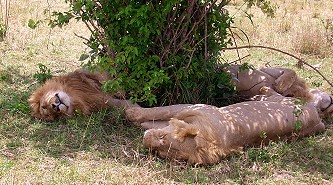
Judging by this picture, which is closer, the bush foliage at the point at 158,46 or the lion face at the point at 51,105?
the bush foliage at the point at 158,46

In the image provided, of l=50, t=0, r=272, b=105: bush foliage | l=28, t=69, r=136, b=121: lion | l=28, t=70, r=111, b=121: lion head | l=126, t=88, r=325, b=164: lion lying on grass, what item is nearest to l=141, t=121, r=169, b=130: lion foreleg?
l=126, t=88, r=325, b=164: lion lying on grass

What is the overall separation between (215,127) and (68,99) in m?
1.75

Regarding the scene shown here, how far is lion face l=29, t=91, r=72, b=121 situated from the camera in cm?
545

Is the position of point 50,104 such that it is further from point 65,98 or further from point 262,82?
point 262,82

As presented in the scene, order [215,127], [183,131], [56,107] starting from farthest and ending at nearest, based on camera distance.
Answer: [56,107] < [215,127] < [183,131]

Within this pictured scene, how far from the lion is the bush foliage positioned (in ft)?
0.96

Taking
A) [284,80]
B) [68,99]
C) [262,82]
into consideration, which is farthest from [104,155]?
[284,80]

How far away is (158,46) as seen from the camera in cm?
555

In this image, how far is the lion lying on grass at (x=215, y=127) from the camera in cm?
454

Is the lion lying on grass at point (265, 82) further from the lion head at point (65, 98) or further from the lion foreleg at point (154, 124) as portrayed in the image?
the lion head at point (65, 98)

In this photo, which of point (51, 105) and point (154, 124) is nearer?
point (154, 124)

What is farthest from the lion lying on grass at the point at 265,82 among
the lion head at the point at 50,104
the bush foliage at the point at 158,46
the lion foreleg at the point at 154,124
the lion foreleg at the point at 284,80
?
the lion head at the point at 50,104

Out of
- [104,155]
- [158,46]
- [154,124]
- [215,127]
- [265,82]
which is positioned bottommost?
[104,155]

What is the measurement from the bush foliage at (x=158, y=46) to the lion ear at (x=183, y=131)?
27.1 inches
